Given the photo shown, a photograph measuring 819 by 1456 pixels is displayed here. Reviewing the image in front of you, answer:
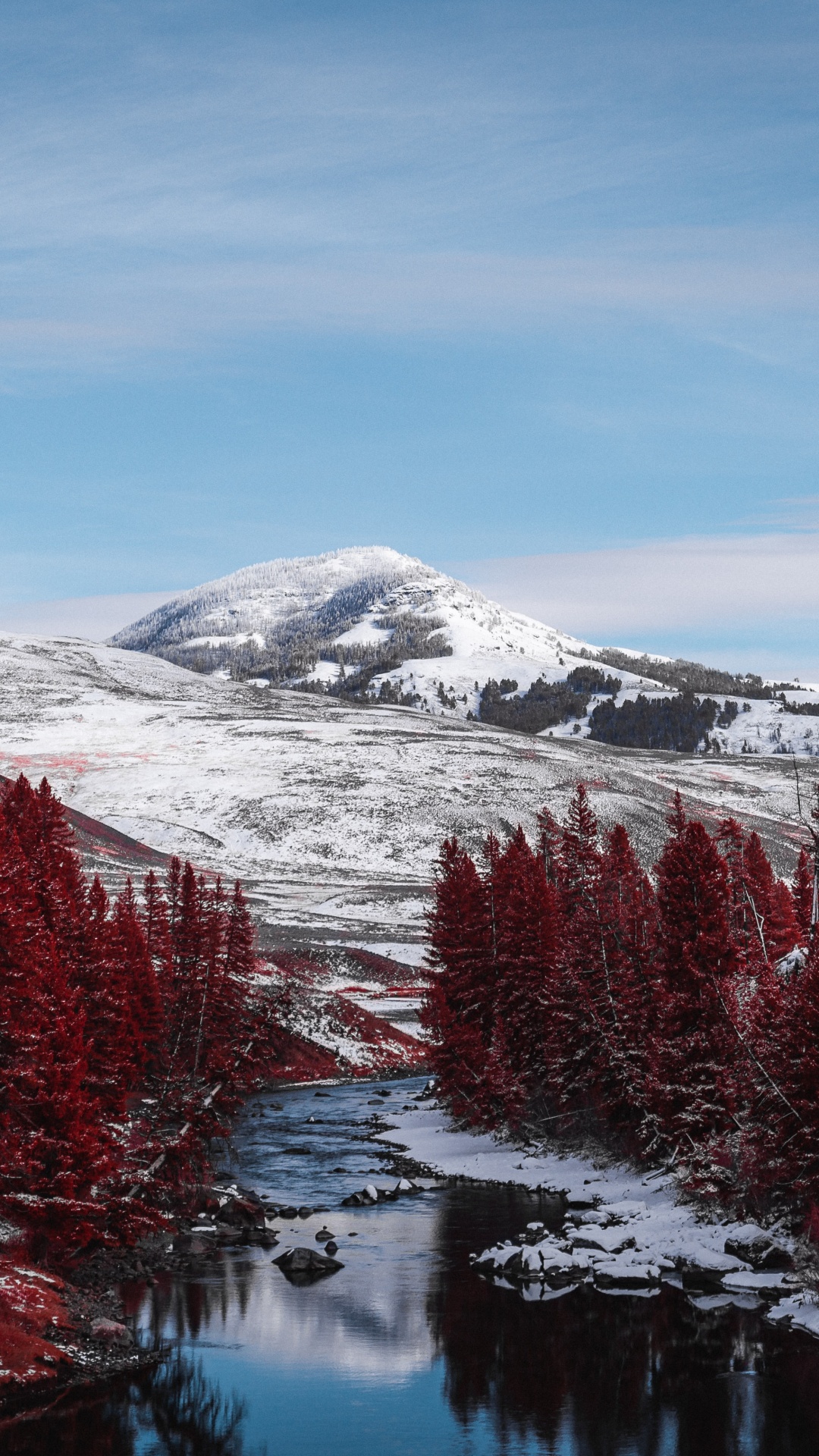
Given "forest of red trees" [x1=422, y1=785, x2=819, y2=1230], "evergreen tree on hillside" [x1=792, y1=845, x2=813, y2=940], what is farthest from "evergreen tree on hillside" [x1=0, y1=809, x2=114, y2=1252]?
"evergreen tree on hillside" [x1=792, y1=845, x2=813, y2=940]

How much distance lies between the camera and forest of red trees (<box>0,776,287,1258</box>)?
133 feet

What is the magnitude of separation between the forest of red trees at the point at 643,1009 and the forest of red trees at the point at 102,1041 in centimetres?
1271

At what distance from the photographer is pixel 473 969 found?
235 ft

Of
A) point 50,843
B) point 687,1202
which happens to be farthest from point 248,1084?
point 687,1202

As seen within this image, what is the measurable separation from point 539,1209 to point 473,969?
1888 cm

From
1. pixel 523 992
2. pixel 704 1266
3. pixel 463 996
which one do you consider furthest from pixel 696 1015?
pixel 463 996

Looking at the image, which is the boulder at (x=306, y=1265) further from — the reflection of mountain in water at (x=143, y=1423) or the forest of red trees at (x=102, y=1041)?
the reflection of mountain in water at (x=143, y=1423)

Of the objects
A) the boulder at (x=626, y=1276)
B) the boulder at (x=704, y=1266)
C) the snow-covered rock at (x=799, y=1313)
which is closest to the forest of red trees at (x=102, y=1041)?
the boulder at (x=626, y=1276)

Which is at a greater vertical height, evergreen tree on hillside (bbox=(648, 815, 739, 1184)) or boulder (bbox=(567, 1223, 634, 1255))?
evergreen tree on hillside (bbox=(648, 815, 739, 1184))

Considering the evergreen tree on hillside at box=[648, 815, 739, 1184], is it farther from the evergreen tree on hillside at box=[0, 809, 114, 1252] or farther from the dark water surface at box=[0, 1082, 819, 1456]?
the evergreen tree on hillside at box=[0, 809, 114, 1252]

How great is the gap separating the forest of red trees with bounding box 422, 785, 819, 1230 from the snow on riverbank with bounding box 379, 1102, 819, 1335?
4.83 feet

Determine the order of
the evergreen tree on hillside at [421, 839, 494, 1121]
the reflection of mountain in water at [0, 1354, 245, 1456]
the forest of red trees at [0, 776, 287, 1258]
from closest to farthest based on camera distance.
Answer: the reflection of mountain in water at [0, 1354, 245, 1456]
the forest of red trees at [0, 776, 287, 1258]
the evergreen tree on hillside at [421, 839, 494, 1121]

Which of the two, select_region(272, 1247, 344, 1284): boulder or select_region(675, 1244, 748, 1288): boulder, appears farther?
select_region(272, 1247, 344, 1284): boulder

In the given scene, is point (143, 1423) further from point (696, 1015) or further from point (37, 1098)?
point (696, 1015)
